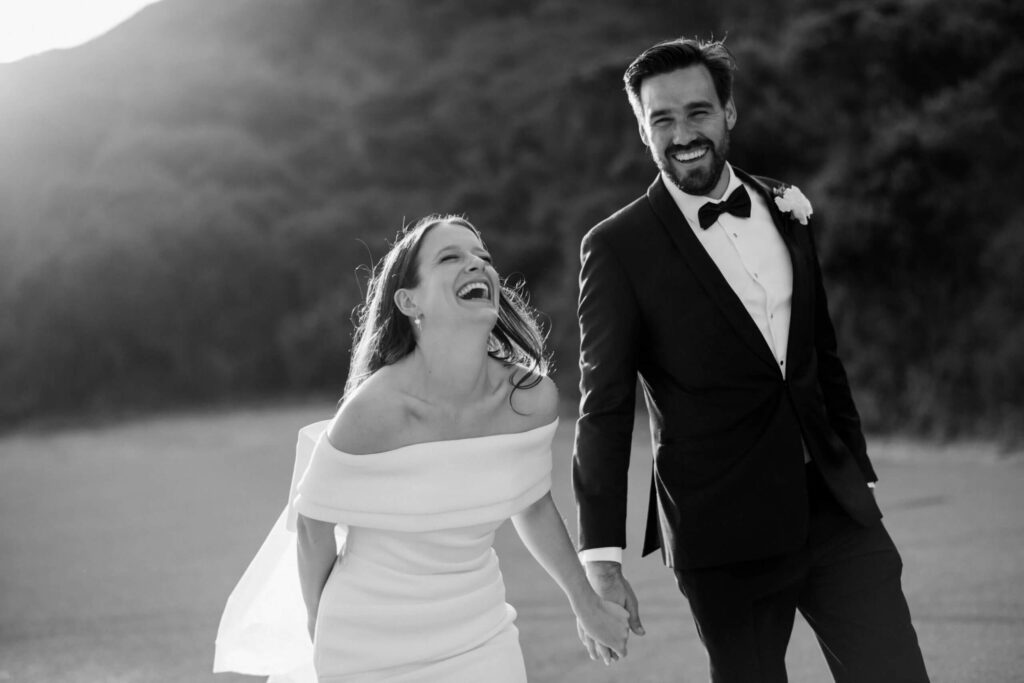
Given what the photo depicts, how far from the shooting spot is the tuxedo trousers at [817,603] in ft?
8.57

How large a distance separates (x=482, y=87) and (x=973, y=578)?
2081cm

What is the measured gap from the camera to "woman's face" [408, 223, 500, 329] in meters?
2.75

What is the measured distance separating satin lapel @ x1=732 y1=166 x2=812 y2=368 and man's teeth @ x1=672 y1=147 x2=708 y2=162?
0.24 m

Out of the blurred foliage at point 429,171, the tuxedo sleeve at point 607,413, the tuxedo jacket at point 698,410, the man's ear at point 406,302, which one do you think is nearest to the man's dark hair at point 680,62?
the tuxedo jacket at point 698,410

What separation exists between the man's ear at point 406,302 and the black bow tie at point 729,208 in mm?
747

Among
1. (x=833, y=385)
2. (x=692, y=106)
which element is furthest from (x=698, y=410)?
(x=692, y=106)

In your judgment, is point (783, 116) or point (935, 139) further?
point (783, 116)

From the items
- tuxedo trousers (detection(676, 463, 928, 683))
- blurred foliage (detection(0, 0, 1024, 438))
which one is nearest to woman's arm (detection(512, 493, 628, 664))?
tuxedo trousers (detection(676, 463, 928, 683))

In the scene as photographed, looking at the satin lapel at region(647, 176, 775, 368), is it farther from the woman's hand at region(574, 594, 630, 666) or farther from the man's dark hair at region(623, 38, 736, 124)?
the woman's hand at region(574, 594, 630, 666)

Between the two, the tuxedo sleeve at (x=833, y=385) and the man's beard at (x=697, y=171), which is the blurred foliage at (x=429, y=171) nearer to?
the tuxedo sleeve at (x=833, y=385)

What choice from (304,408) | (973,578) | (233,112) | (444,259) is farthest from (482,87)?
(444,259)

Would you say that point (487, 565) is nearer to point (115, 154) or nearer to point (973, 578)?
point (973, 578)

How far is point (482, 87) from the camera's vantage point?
83.1 ft

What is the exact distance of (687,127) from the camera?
2.82 metres
